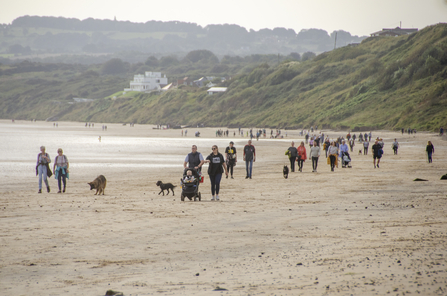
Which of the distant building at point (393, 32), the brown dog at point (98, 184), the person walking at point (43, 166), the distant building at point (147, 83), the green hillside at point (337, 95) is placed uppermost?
the distant building at point (393, 32)

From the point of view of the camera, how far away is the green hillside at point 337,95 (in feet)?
224

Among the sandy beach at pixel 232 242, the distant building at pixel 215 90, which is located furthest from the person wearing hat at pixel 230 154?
the distant building at pixel 215 90

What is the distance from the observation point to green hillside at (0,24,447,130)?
68375 millimetres

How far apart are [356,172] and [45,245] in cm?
1611

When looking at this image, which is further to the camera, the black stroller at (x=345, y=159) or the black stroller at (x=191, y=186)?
the black stroller at (x=345, y=159)

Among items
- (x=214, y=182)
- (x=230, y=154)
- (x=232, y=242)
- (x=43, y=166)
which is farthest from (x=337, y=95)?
(x=232, y=242)

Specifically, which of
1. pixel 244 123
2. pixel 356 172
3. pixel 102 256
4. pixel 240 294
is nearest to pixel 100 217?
pixel 102 256

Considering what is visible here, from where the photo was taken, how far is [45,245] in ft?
27.2

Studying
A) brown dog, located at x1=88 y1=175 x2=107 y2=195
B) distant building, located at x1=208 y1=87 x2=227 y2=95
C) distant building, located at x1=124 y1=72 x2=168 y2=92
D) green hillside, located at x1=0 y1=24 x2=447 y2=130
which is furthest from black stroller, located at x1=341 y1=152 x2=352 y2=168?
distant building, located at x1=124 y1=72 x2=168 y2=92

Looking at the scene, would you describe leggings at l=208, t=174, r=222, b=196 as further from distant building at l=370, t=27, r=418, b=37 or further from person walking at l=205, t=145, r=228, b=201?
distant building at l=370, t=27, r=418, b=37

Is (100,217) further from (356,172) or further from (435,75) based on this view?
(435,75)

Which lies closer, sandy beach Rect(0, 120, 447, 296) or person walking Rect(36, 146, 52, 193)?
sandy beach Rect(0, 120, 447, 296)

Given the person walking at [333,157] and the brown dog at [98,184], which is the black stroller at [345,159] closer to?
the person walking at [333,157]

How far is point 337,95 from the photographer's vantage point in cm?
8812
